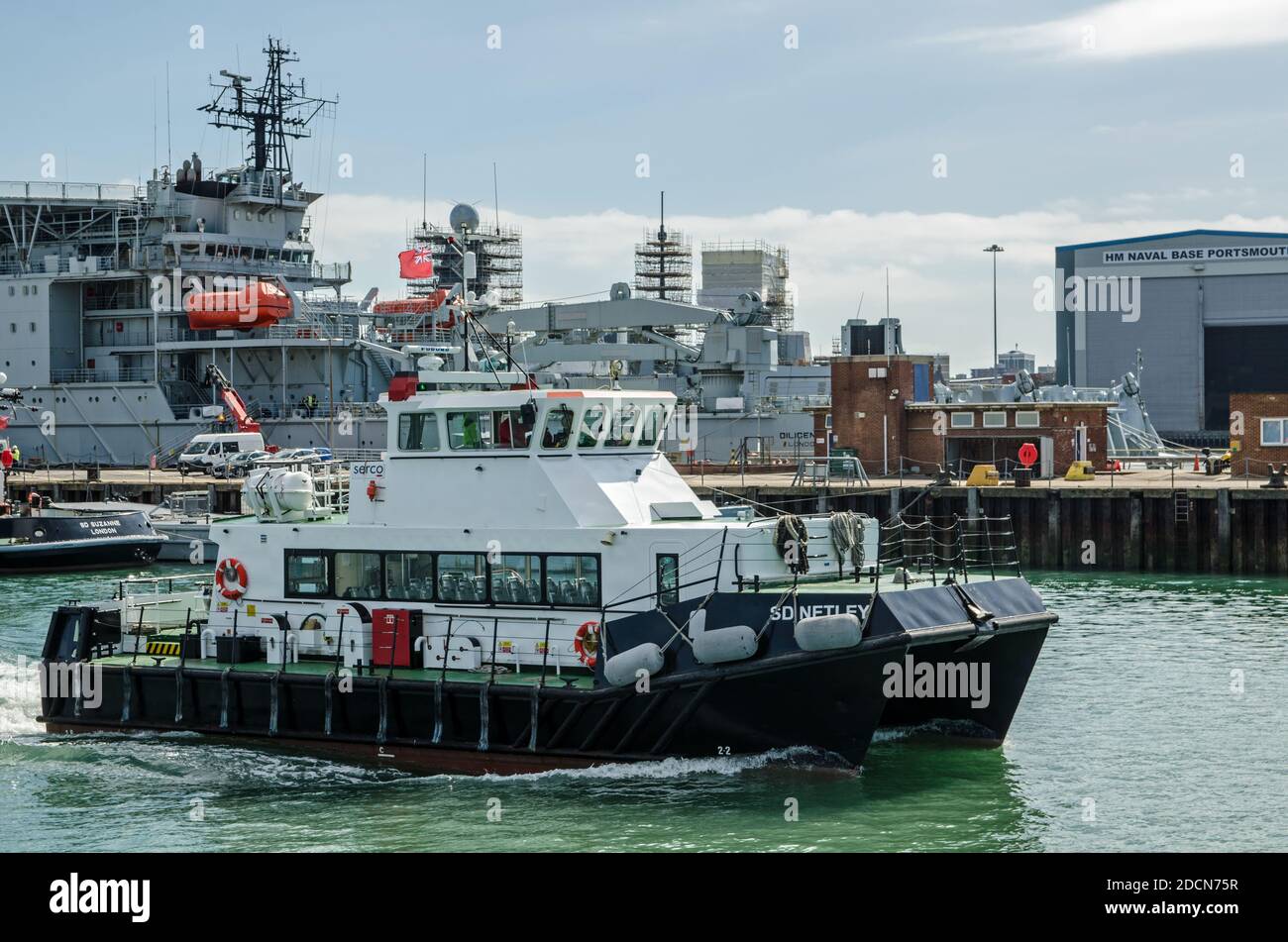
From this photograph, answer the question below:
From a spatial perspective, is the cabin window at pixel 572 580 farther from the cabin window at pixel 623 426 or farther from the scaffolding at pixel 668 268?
the scaffolding at pixel 668 268

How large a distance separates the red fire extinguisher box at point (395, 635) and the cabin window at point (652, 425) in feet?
11.3

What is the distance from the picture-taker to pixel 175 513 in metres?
42.7

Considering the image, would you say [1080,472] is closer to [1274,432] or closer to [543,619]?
[1274,432]

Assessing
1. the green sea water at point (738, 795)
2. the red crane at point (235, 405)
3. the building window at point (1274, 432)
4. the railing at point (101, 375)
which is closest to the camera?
the green sea water at point (738, 795)

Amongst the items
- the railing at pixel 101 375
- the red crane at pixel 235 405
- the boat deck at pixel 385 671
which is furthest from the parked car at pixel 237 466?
the boat deck at pixel 385 671

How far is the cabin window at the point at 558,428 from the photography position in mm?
16844

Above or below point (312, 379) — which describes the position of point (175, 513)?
below

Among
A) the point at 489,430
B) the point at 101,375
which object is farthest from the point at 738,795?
the point at 101,375

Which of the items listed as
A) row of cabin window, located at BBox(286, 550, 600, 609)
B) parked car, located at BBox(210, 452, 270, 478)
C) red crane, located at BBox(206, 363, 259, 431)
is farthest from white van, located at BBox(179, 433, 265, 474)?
row of cabin window, located at BBox(286, 550, 600, 609)

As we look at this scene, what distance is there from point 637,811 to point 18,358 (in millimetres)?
54592

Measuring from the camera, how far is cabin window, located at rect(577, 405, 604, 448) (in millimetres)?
16922
